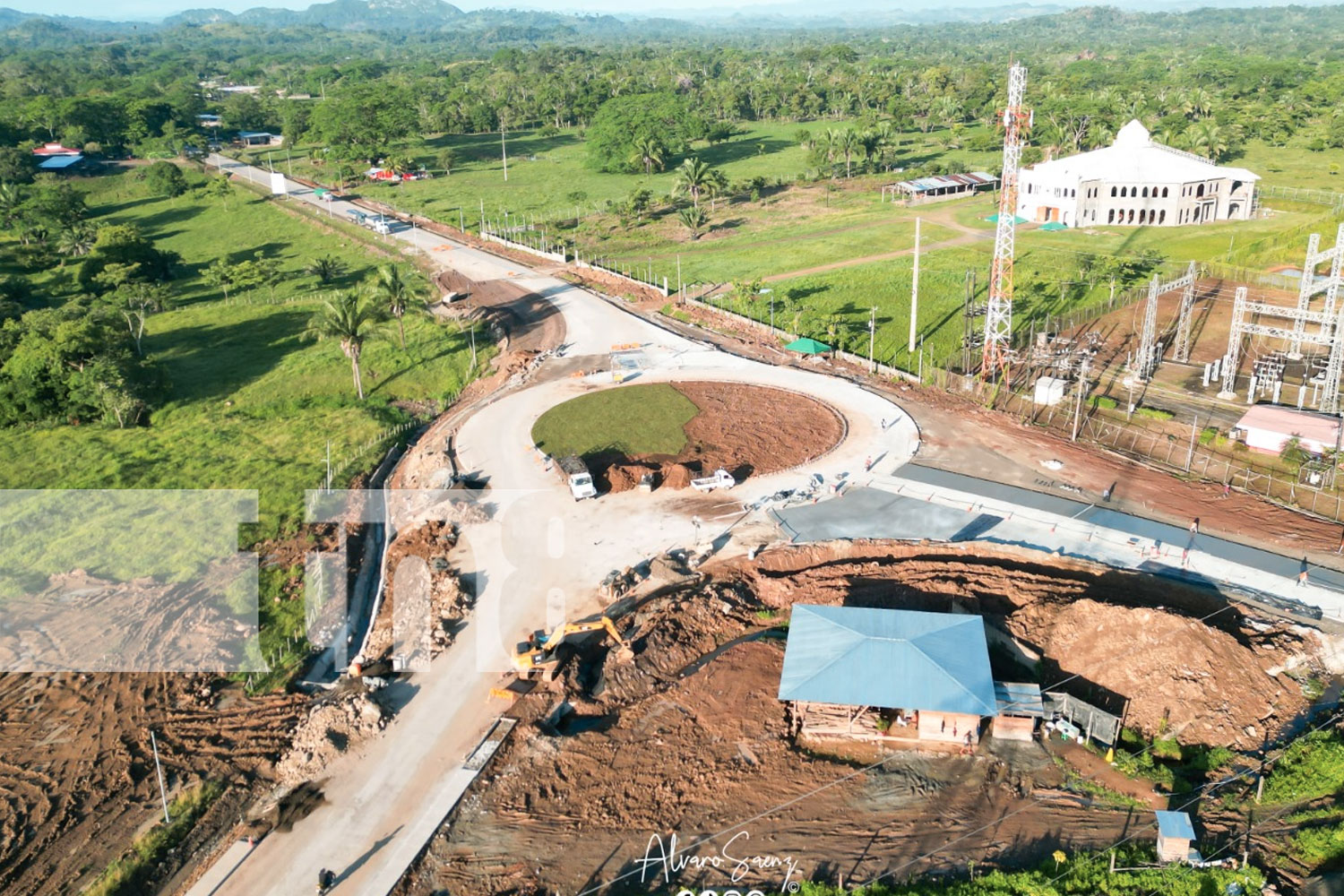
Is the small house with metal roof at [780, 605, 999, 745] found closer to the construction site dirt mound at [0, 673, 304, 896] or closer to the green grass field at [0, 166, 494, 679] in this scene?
the construction site dirt mound at [0, 673, 304, 896]

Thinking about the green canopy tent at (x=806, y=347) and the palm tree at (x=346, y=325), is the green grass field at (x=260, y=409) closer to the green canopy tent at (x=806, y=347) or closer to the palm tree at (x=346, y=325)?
the palm tree at (x=346, y=325)

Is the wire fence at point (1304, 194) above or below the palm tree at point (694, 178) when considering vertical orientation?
below

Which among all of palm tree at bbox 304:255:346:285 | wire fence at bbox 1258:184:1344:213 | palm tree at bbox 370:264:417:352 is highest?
wire fence at bbox 1258:184:1344:213

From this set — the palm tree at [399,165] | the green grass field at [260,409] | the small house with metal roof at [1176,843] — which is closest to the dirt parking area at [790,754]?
the small house with metal roof at [1176,843]

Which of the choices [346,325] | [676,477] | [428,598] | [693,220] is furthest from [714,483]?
[693,220]

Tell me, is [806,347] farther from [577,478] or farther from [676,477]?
[577,478]

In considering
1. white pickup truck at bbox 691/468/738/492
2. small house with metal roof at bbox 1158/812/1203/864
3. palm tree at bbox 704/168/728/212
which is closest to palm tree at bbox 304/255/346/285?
palm tree at bbox 704/168/728/212
